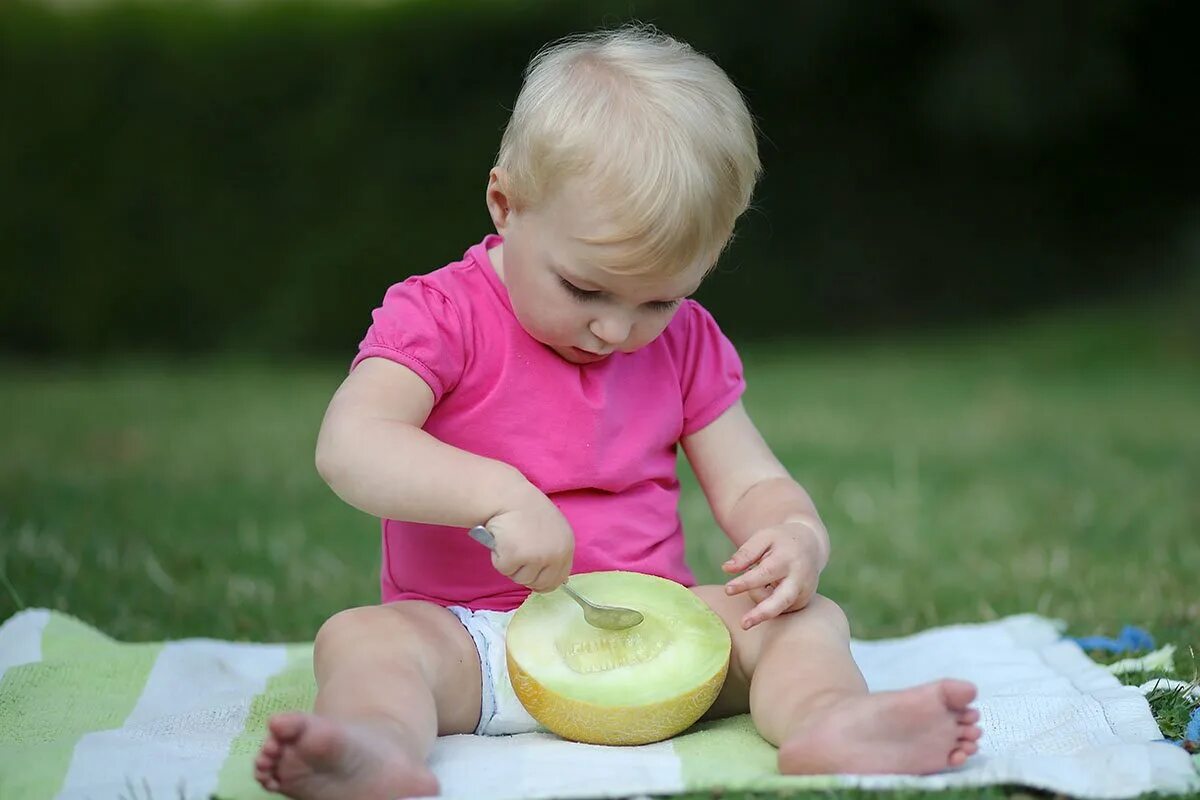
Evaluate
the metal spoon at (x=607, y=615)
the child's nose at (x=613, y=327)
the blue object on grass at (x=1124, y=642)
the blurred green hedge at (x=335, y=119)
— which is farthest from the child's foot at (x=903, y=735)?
the blurred green hedge at (x=335, y=119)

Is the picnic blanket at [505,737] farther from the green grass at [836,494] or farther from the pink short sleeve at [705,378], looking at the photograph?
the pink short sleeve at [705,378]

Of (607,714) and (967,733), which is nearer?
(967,733)

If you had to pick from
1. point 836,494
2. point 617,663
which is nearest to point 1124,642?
point 617,663

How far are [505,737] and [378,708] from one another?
252mm

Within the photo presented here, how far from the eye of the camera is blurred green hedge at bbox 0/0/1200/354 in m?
7.46

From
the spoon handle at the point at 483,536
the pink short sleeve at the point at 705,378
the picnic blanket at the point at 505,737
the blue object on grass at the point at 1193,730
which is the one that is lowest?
the picnic blanket at the point at 505,737

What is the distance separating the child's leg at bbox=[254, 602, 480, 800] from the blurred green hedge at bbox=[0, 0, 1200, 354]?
587 centimetres

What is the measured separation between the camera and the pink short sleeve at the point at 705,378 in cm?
204

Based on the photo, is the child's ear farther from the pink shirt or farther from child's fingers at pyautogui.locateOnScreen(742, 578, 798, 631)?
child's fingers at pyautogui.locateOnScreen(742, 578, 798, 631)

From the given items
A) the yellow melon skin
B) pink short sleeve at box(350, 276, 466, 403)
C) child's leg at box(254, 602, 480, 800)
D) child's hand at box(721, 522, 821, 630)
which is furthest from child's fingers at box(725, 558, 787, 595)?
pink short sleeve at box(350, 276, 466, 403)

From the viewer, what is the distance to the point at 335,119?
7.73 m

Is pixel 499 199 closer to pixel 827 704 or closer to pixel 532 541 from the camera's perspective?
pixel 532 541

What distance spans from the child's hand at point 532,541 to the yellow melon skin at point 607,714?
14cm

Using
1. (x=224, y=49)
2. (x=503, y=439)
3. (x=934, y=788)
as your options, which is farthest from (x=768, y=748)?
(x=224, y=49)
